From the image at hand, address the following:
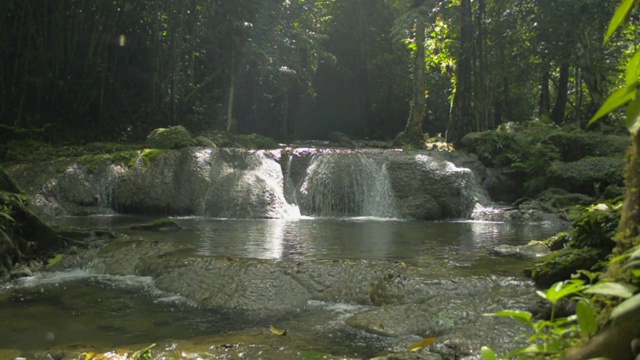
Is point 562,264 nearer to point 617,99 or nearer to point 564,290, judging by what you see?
point 564,290

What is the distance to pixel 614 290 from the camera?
113cm

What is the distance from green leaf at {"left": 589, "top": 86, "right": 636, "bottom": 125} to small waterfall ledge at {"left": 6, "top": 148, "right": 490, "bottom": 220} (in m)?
11.3

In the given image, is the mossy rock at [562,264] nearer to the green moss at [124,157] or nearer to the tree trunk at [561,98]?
the green moss at [124,157]

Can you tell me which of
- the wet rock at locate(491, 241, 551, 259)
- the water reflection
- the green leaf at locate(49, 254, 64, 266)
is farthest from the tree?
the green leaf at locate(49, 254, 64, 266)

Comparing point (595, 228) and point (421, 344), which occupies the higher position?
point (595, 228)

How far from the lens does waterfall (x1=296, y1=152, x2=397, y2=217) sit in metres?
13.2

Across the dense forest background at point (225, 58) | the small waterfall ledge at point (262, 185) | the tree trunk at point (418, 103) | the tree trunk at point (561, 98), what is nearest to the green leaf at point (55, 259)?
the small waterfall ledge at point (262, 185)

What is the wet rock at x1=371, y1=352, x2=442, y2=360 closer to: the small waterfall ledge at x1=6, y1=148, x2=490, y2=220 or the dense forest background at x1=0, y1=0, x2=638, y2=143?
the small waterfall ledge at x1=6, y1=148, x2=490, y2=220

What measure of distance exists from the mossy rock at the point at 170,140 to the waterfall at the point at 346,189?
357 centimetres

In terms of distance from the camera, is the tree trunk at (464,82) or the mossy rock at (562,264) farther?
the tree trunk at (464,82)

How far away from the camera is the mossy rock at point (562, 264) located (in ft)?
14.5

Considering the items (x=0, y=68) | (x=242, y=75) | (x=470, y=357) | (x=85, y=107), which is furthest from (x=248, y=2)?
(x=470, y=357)

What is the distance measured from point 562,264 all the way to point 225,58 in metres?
18.6

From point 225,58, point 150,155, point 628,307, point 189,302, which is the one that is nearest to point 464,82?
point 225,58
